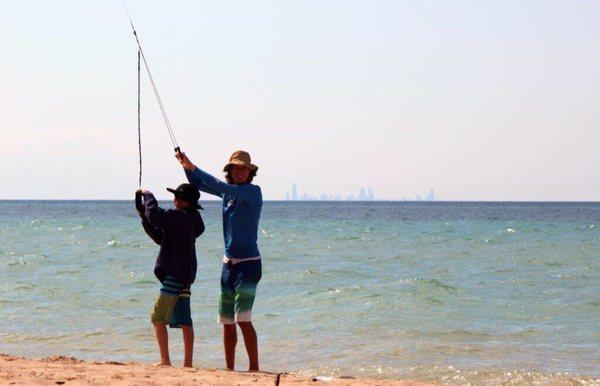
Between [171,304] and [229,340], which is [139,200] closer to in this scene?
[171,304]

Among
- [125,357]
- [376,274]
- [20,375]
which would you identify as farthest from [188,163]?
[376,274]

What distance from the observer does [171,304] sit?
651 centimetres

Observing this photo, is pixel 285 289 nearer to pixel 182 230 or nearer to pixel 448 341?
pixel 448 341

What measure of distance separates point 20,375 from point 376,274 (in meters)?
11.6

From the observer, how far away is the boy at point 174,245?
637 cm

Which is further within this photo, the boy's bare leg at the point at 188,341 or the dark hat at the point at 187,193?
the boy's bare leg at the point at 188,341

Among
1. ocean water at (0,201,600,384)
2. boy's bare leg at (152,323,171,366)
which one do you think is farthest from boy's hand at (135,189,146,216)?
ocean water at (0,201,600,384)

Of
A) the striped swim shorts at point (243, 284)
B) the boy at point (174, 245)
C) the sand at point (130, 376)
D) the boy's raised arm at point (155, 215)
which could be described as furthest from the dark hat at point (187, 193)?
the sand at point (130, 376)

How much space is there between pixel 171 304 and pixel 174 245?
1.47 ft

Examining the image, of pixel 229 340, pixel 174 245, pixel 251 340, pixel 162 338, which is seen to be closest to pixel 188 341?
pixel 162 338

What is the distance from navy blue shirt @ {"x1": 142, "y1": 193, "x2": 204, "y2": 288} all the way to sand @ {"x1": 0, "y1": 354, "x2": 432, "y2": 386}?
690mm

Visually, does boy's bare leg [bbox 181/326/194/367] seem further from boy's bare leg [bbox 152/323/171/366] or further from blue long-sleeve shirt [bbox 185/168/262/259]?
blue long-sleeve shirt [bbox 185/168/262/259]

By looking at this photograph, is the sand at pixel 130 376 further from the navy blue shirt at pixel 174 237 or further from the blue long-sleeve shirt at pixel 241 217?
the blue long-sleeve shirt at pixel 241 217

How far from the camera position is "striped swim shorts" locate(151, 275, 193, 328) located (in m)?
6.50
